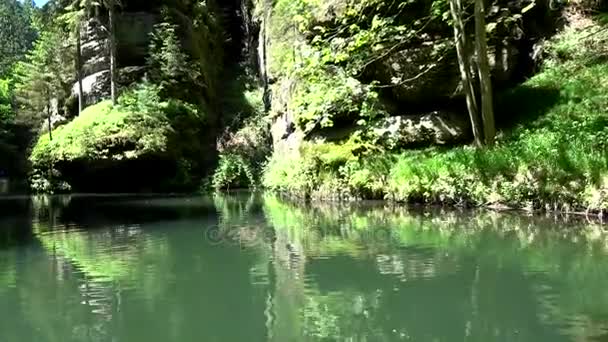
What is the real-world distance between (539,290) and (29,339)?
6041 mm

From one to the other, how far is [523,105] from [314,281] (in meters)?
13.1

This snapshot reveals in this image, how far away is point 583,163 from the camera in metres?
13.7

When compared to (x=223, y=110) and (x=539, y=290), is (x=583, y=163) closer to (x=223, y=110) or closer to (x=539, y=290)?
(x=539, y=290)

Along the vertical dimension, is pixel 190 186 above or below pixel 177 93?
below

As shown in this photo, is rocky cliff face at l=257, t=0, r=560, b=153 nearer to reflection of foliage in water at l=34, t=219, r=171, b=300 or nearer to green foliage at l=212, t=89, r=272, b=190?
reflection of foliage in water at l=34, t=219, r=171, b=300

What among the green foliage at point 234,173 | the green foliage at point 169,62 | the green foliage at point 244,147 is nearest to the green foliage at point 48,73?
the green foliage at point 169,62

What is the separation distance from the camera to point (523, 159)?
15094 millimetres

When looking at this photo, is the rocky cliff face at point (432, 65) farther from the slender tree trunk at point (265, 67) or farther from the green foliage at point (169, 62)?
the green foliage at point (169, 62)

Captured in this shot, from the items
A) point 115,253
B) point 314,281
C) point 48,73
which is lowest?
point 314,281

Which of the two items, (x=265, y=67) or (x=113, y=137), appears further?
(x=265, y=67)

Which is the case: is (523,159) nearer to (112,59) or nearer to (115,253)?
(115,253)

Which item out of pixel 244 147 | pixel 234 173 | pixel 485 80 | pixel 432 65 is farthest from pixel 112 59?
pixel 485 80

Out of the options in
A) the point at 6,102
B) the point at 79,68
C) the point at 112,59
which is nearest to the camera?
the point at 112,59

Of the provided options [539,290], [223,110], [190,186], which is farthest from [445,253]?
[223,110]
